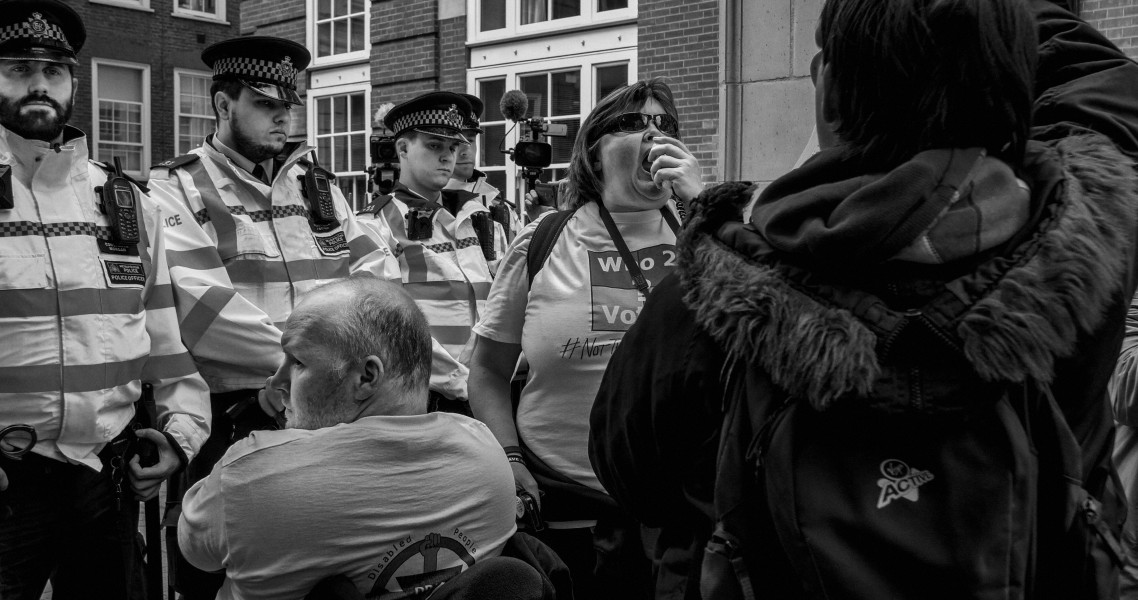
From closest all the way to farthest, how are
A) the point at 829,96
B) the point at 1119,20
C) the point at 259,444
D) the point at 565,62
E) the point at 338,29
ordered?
the point at 829,96 → the point at 259,444 → the point at 1119,20 → the point at 565,62 → the point at 338,29

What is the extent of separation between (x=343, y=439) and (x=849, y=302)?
0.93m

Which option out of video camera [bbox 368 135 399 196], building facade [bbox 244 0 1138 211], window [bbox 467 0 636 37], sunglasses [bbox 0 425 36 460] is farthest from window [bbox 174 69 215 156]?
sunglasses [bbox 0 425 36 460]

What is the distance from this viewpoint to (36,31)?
2.84 metres

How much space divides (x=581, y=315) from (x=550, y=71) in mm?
9307

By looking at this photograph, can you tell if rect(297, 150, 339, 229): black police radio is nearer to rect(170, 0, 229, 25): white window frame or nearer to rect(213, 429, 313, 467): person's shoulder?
rect(213, 429, 313, 467): person's shoulder

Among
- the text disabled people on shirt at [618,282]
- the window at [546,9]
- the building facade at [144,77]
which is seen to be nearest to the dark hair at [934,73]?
the text disabled people on shirt at [618,282]

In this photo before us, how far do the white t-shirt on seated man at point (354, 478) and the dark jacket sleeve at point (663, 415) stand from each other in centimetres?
37

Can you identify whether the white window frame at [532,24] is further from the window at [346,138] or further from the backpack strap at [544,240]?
the backpack strap at [544,240]

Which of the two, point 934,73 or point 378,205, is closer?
point 934,73

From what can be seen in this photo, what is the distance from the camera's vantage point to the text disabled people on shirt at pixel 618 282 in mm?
2557

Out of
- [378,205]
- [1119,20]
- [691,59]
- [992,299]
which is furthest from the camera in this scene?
[691,59]

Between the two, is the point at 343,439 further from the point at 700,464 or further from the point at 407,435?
the point at 700,464

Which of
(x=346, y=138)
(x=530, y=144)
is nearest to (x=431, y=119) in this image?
(x=530, y=144)

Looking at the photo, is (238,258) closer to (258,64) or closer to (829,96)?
(258,64)
